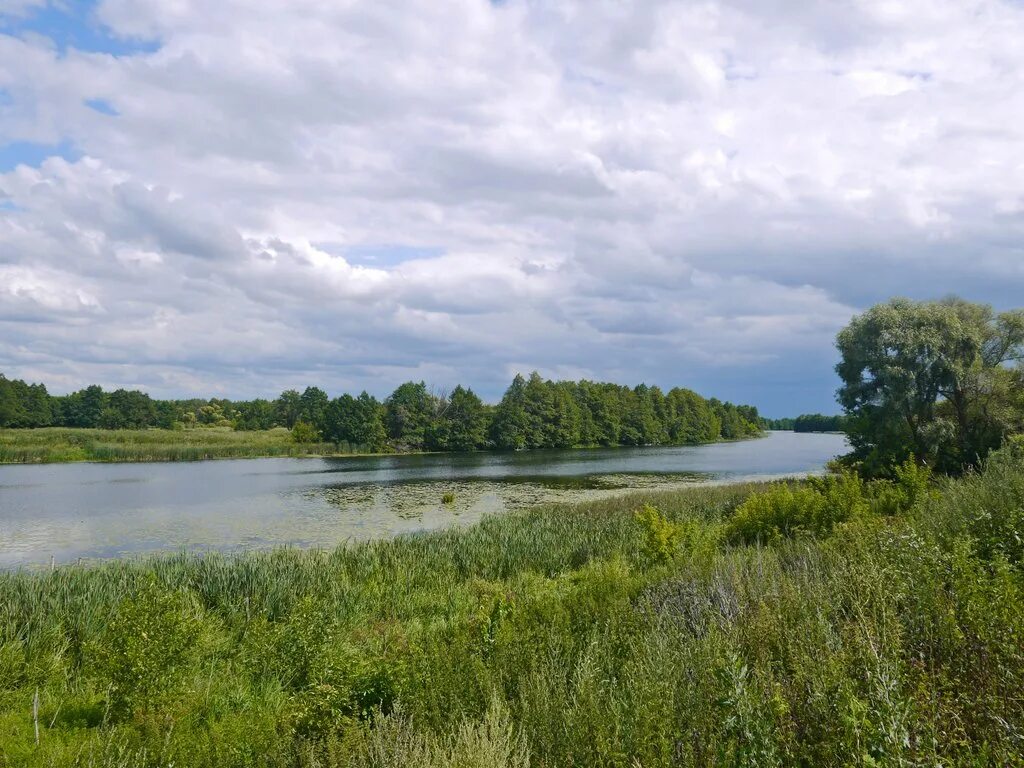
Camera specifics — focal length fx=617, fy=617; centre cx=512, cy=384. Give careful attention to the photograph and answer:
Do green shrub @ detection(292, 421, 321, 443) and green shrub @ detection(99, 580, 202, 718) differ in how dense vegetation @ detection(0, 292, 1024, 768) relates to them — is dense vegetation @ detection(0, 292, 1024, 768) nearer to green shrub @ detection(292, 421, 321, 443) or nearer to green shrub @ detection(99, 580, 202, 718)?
green shrub @ detection(99, 580, 202, 718)

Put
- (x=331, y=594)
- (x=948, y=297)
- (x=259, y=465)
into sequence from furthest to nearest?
(x=259, y=465)
(x=948, y=297)
(x=331, y=594)

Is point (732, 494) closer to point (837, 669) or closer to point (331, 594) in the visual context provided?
point (331, 594)

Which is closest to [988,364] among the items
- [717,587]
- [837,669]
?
[717,587]


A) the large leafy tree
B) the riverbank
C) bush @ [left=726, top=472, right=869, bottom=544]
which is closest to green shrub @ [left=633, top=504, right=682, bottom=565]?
bush @ [left=726, top=472, right=869, bottom=544]

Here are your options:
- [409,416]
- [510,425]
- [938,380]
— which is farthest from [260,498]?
[510,425]

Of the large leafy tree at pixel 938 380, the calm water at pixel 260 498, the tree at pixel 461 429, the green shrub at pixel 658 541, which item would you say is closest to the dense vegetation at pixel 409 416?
the tree at pixel 461 429

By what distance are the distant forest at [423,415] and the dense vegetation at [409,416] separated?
140mm

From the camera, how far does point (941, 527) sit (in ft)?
20.6

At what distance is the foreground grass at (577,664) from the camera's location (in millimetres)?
2811

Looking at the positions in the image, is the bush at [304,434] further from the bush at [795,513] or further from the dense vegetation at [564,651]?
the bush at [795,513]

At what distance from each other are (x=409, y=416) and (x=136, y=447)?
99.4 ft

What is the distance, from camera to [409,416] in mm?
78375

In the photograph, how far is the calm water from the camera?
20297 millimetres

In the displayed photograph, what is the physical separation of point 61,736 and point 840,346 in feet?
111
